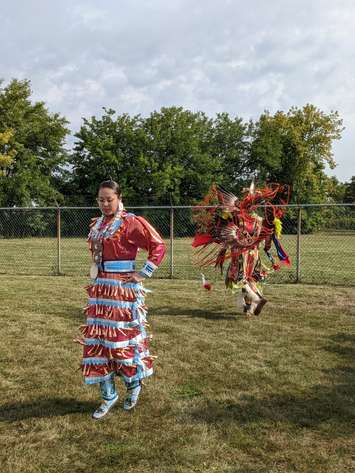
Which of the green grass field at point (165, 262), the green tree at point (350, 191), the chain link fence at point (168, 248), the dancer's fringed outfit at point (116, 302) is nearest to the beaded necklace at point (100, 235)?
the dancer's fringed outfit at point (116, 302)

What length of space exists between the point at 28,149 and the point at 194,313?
99.1ft

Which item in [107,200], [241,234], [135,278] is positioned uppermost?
[107,200]

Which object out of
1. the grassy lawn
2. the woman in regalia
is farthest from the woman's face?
the grassy lawn

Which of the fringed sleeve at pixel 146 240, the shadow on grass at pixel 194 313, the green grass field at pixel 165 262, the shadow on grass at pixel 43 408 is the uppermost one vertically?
the fringed sleeve at pixel 146 240

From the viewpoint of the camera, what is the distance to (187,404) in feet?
13.6

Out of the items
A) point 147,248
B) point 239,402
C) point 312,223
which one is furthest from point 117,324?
point 312,223

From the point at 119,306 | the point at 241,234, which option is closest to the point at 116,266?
the point at 119,306

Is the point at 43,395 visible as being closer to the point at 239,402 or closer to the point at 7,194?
the point at 239,402

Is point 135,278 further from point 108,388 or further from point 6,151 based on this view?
point 6,151

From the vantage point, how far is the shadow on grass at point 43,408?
3.89 m

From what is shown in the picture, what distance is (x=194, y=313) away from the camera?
7.72 metres

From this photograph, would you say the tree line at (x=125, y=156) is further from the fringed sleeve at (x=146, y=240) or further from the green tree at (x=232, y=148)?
the fringed sleeve at (x=146, y=240)

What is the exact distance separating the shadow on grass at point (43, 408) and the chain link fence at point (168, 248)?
7389mm

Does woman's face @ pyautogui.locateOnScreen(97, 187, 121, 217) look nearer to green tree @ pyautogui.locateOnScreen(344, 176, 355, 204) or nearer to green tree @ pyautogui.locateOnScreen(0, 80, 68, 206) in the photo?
green tree @ pyautogui.locateOnScreen(0, 80, 68, 206)
